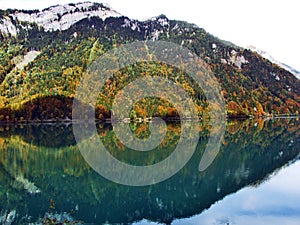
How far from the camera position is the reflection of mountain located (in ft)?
81.6

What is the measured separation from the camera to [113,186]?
31453 mm

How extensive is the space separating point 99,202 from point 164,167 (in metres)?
14.0

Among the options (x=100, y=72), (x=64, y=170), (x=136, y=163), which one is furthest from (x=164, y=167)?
(x=100, y=72)

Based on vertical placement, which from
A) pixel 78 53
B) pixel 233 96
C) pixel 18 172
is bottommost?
pixel 18 172

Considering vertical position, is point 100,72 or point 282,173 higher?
point 100,72

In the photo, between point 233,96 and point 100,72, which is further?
point 233,96

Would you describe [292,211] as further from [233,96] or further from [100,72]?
[233,96]

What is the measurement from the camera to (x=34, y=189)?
30547mm

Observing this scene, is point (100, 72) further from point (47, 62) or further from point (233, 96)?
point (233, 96)

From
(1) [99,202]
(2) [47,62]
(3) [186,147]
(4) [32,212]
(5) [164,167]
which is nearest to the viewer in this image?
(4) [32,212]

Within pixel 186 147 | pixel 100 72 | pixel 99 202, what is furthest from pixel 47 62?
pixel 99 202

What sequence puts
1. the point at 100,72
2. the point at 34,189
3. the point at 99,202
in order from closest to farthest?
the point at 99,202 → the point at 34,189 → the point at 100,72

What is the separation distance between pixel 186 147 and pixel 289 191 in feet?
77.7

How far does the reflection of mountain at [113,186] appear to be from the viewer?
24875 mm
